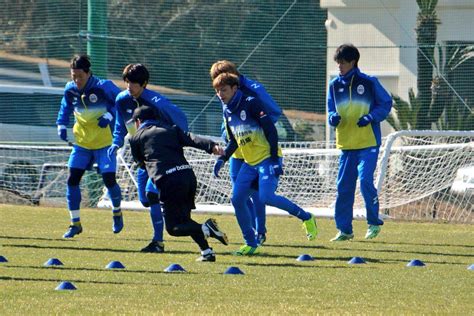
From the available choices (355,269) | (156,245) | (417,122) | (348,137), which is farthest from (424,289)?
(417,122)

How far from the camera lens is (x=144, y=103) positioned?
1197 cm

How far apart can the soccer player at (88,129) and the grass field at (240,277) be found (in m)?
0.51

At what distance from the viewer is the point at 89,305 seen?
26.9ft

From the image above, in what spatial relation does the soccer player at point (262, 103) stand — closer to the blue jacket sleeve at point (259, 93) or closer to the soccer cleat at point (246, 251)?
the blue jacket sleeve at point (259, 93)

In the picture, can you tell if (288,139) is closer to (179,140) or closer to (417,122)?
(417,122)

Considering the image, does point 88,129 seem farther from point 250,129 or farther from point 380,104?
point 380,104

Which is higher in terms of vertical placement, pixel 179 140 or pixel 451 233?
pixel 179 140

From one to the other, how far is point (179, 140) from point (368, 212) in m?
3.77

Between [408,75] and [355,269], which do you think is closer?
[355,269]

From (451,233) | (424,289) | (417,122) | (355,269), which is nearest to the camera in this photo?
(424,289)

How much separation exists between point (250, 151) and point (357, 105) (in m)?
2.14

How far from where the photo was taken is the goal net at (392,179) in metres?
17.8

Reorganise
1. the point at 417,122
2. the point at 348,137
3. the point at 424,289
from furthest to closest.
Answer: the point at 417,122, the point at 348,137, the point at 424,289

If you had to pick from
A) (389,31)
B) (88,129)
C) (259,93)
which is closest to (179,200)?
(259,93)
